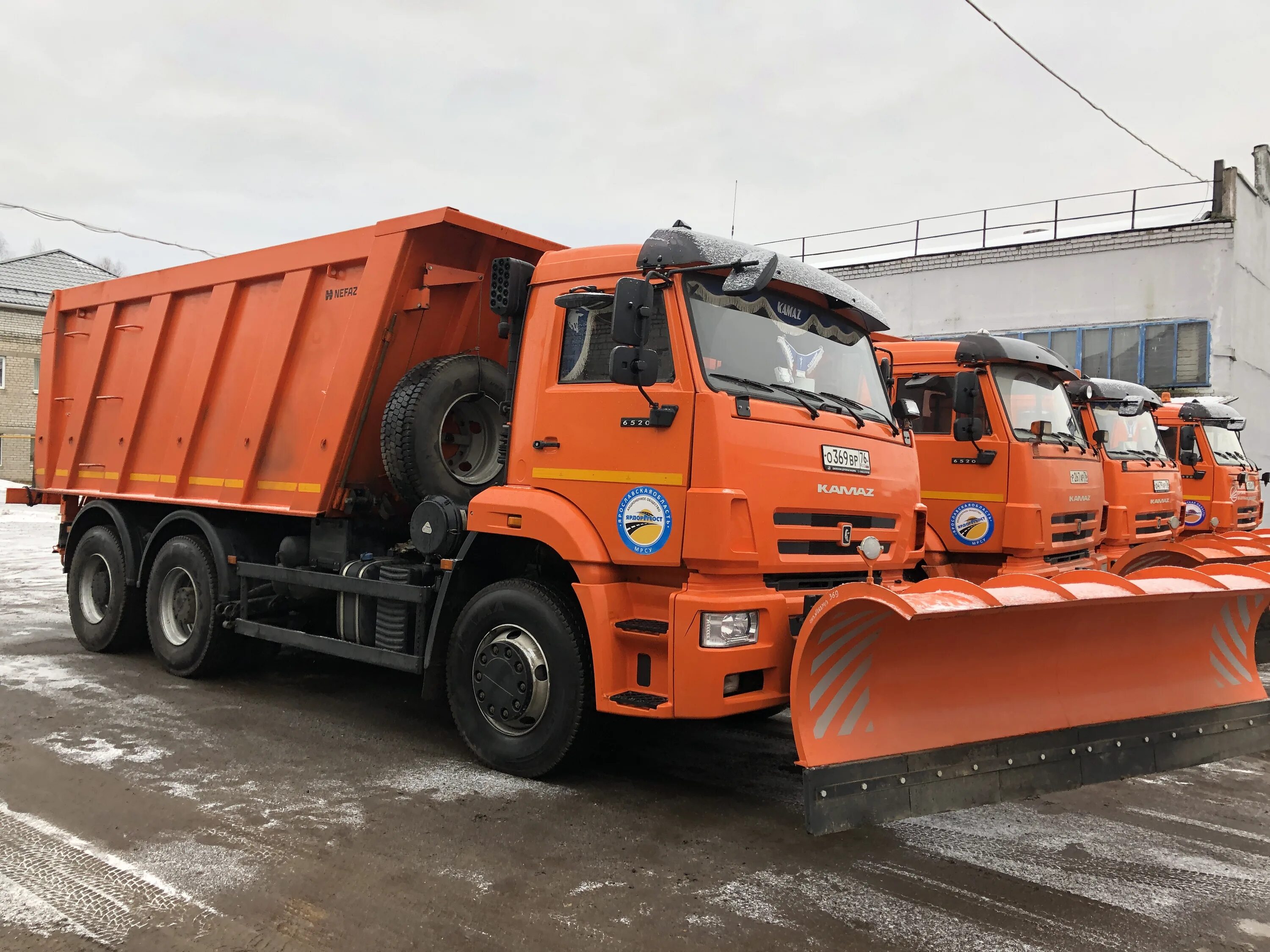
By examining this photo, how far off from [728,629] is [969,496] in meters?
3.94

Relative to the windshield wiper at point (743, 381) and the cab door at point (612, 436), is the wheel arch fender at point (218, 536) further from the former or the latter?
the windshield wiper at point (743, 381)

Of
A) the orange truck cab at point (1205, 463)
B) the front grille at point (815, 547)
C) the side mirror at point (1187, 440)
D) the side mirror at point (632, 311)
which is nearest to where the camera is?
the side mirror at point (632, 311)

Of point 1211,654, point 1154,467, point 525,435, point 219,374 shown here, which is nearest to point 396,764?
point 525,435

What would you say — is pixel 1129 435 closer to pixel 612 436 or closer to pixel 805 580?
pixel 805 580

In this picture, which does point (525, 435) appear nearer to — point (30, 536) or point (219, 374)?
point (219, 374)

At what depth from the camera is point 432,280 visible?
611cm

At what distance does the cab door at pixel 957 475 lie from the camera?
744 cm

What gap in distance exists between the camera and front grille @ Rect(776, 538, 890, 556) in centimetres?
460

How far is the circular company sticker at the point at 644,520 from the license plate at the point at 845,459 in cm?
88

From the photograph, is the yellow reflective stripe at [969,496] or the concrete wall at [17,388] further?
the concrete wall at [17,388]

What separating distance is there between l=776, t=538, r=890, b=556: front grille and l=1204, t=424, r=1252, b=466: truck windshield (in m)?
9.85

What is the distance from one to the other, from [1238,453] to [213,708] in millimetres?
12992

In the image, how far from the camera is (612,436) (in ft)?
15.7

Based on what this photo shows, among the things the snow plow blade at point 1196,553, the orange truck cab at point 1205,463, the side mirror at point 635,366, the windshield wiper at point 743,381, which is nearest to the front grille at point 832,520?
the windshield wiper at point 743,381
